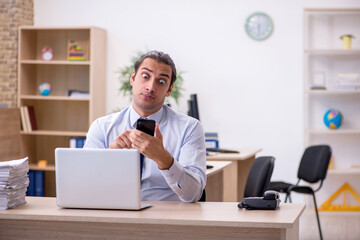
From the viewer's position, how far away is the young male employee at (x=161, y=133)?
2.76 meters

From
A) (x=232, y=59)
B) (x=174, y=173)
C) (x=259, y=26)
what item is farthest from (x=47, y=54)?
(x=174, y=173)

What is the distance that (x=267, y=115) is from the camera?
6.81 m

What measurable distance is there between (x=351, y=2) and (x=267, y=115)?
5.10 feet

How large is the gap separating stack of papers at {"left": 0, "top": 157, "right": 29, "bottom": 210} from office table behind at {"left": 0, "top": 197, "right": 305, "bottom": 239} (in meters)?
0.04

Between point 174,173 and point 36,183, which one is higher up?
point 174,173

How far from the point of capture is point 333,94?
21.8 ft

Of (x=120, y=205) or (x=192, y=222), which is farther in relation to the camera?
(x=120, y=205)

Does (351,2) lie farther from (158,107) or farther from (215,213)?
(215,213)

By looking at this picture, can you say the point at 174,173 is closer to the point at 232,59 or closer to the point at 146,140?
the point at 146,140

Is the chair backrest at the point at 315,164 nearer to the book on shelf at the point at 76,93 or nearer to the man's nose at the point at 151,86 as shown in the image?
the book on shelf at the point at 76,93

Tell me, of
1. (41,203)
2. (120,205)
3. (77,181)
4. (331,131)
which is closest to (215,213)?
(120,205)

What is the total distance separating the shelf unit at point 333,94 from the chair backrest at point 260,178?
316 cm

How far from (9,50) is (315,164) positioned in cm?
370

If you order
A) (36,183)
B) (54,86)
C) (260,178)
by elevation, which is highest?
(54,86)
